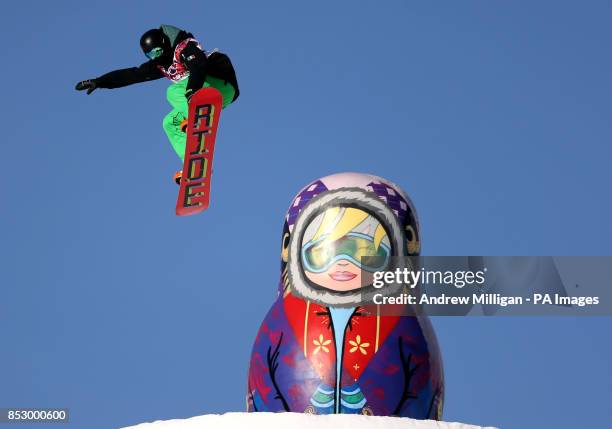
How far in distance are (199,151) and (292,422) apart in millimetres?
4983

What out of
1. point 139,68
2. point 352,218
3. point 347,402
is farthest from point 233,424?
point 139,68

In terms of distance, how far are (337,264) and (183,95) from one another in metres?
3.17

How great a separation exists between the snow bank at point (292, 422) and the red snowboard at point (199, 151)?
→ 13.7 ft

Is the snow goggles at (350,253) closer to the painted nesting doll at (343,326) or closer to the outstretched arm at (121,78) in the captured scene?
the painted nesting doll at (343,326)

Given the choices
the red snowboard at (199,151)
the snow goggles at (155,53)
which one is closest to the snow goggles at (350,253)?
the red snowboard at (199,151)

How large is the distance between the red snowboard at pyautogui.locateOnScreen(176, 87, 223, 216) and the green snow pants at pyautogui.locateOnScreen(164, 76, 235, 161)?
11.2 inches

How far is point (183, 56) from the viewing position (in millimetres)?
16562

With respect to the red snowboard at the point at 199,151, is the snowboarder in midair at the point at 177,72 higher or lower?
higher

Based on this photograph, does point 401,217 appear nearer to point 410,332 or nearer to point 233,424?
point 410,332

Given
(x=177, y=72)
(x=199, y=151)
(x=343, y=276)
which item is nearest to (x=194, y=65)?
(x=177, y=72)

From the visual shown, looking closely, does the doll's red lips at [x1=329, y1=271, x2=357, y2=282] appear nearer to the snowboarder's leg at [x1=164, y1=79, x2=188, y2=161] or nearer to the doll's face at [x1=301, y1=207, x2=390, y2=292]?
the doll's face at [x1=301, y1=207, x2=390, y2=292]

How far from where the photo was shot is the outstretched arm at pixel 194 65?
1628cm

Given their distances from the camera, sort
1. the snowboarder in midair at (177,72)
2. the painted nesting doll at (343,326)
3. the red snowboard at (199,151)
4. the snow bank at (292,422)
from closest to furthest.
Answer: the snow bank at (292,422) < the painted nesting doll at (343,326) < the red snowboard at (199,151) < the snowboarder in midair at (177,72)

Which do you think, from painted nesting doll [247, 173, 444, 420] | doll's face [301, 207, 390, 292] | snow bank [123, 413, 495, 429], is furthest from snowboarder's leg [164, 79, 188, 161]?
snow bank [123, 413, 495, 429]
